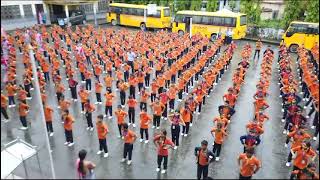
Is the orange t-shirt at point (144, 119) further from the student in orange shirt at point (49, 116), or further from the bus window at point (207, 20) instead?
the bus window at point (207, 20)

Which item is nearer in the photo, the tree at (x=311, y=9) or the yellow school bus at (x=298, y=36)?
the yellow school bus at (x=298, y=36)

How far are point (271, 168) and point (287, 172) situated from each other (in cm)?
44

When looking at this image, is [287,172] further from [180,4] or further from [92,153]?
[180,4]

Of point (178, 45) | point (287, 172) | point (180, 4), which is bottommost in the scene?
point (287, 172)

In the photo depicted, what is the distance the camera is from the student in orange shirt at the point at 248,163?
693 cm

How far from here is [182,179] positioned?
27.3ft

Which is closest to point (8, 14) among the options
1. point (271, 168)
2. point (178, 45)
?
point (178, 45)

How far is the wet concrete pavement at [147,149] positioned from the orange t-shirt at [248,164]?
1411 millimetres

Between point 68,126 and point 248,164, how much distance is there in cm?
537

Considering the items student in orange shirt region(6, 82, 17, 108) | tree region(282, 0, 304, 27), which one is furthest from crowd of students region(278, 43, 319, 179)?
tree region(282, 0, 304, 27)

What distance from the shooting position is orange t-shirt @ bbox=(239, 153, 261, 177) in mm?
6930

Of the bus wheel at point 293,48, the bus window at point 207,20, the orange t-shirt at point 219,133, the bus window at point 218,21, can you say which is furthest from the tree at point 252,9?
the orange t-shirt at point 219,133

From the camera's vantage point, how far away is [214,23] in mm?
25047

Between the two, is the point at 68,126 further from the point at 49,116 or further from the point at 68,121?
the point at 49,116
